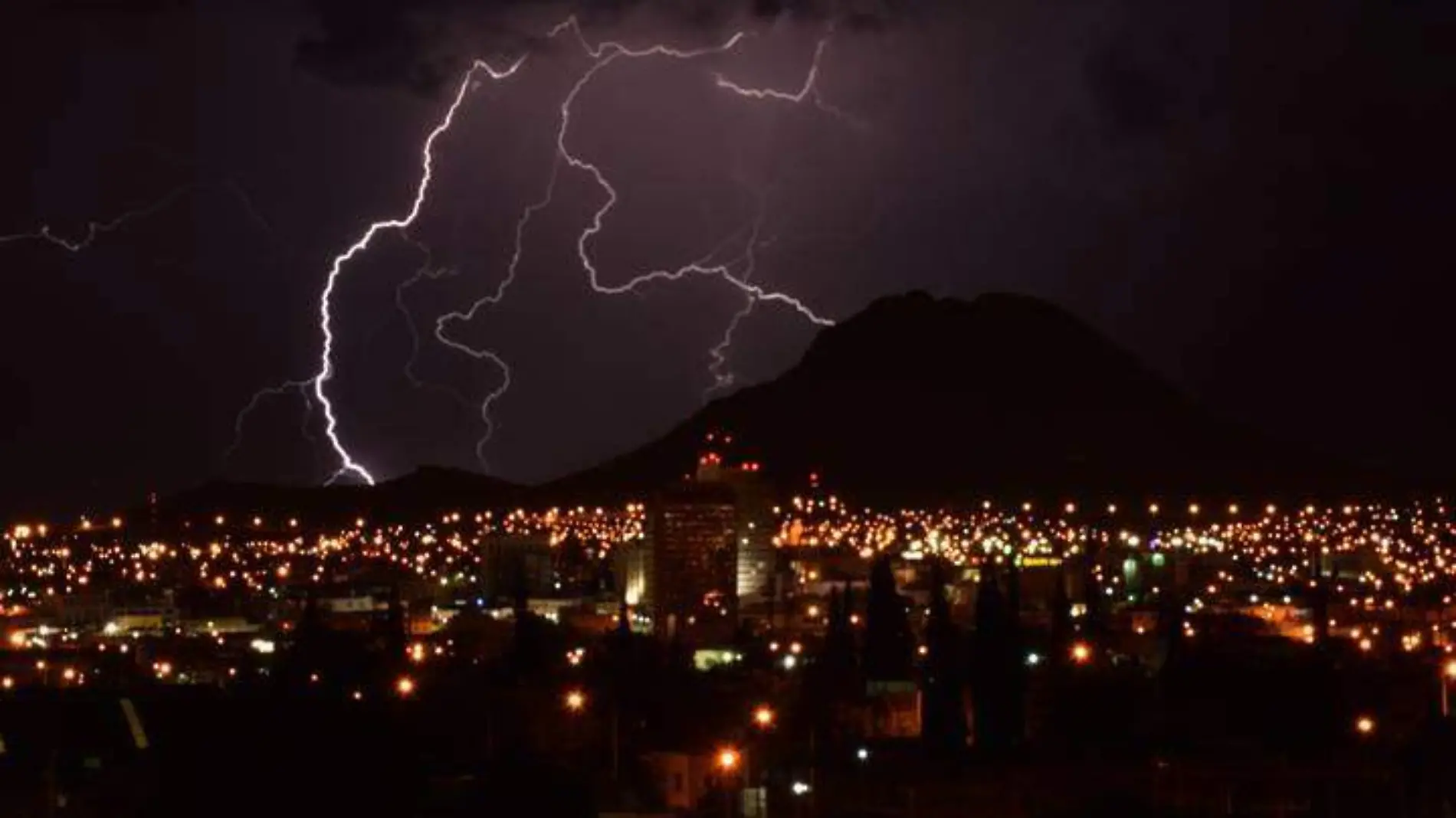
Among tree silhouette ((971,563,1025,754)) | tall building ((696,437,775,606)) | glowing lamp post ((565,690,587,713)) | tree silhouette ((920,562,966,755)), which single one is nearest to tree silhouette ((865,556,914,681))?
glowing lamp post ((565,690,587,713))

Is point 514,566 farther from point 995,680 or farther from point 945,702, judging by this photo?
point 945,702

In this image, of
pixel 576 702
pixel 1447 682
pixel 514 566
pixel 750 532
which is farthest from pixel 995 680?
pixel 750 532

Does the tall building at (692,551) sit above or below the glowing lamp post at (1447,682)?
above

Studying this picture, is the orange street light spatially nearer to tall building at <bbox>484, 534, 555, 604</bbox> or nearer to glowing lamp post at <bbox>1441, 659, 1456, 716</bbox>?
glowing lamp post at <bbox>1441, 659, 1456, 716</bbox>

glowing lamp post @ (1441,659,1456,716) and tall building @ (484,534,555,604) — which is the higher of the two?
tall building @ (484,534,555,604)

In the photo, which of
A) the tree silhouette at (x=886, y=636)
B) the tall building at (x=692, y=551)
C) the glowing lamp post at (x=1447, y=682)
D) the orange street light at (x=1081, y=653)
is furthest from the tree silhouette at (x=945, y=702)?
the tall building at (x=692, y=551)

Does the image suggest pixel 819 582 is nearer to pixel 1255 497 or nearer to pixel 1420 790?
pixel 1255 497

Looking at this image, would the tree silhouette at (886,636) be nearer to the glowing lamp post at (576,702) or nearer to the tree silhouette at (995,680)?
the glowing lamp post at (576,702)

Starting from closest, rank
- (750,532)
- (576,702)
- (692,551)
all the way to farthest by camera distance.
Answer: (576,702)
(692,551)
(750,532)

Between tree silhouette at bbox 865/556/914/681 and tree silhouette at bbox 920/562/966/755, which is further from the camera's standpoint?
tree silhouette at bbox 865/556/914/681
